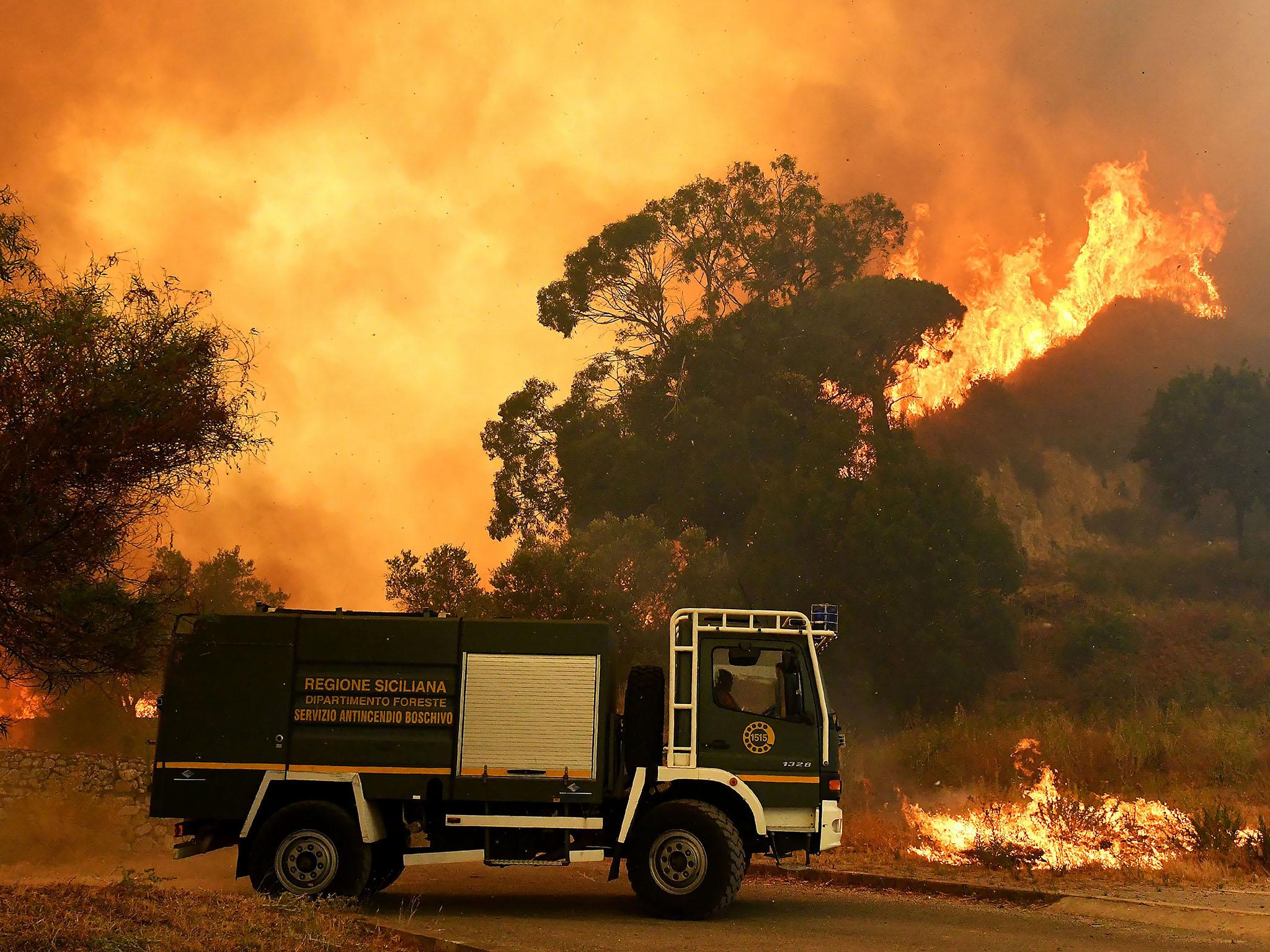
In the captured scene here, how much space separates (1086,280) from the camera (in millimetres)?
76250

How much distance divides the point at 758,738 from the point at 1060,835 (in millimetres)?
5999

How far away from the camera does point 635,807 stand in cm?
1223

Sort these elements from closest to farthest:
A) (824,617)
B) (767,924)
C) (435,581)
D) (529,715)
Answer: (767,924) → (529,715) → (824,617) → (435,581)

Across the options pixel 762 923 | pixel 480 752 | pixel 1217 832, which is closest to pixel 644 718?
pixel 480 752

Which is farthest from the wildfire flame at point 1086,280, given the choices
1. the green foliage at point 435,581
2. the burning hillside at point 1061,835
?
the burning hillside at point 1061,835

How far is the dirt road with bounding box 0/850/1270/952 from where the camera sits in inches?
421

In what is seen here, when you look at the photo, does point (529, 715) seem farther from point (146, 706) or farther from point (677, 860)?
point (146, 706)

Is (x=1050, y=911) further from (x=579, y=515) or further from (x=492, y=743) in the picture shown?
(x=579, y=515)

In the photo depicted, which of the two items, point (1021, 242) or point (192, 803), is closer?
point (192, 803)

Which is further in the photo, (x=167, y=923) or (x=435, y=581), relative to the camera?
(x=435, y=581)

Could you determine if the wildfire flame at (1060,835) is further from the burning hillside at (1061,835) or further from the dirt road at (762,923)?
the dirt road at (762,923)

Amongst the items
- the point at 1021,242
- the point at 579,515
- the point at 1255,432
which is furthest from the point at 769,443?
the point at 1021,242

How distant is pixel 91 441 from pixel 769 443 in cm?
3958

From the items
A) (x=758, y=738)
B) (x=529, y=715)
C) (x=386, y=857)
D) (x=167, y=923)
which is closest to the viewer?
(x=167, y=923)
